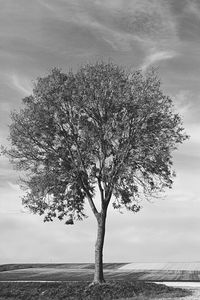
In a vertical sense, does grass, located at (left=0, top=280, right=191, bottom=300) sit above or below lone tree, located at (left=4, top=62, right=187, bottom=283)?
below

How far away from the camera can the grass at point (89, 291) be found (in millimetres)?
38656

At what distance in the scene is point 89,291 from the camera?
132 ft

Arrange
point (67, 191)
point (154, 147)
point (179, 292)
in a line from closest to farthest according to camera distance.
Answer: point (179, 292)
point (154, 147)
point (67, 191)

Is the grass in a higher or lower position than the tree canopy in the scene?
lower

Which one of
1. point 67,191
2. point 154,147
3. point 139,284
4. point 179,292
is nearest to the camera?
point 179,292

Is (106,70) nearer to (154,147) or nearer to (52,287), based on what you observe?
(154,147)

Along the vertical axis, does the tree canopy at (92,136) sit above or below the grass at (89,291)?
above

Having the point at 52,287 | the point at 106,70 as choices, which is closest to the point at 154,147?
the point at 106,70

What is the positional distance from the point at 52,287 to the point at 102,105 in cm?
1740

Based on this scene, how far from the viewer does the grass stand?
38.7 meters

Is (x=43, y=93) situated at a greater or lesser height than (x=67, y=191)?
greater

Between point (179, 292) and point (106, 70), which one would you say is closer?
point (179, 292)

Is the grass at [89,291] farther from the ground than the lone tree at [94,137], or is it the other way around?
the lone tree at [94,137]

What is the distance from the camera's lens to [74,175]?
47.3 m
